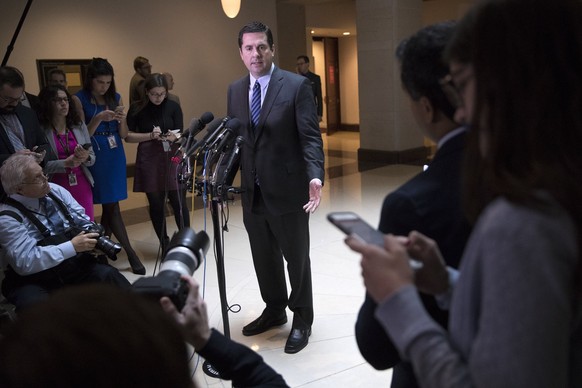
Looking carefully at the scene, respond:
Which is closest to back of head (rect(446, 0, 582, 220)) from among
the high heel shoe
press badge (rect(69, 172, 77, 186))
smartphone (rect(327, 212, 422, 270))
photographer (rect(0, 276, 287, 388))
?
smartphone (rect(327, 212, 422, 270))

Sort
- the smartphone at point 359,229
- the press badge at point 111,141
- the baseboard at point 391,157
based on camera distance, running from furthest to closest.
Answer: the baseboard at point 391,157
the press badge at point 111,141
the smartphone at point 359,229

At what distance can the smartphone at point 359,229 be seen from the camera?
37.5 inches

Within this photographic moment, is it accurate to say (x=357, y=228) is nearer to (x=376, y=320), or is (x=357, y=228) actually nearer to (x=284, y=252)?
(x=376, y=320)

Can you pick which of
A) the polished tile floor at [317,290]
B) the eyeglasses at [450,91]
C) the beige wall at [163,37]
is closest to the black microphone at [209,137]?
the polished tile floor at [317,290]

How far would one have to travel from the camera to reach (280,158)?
9.46 feet

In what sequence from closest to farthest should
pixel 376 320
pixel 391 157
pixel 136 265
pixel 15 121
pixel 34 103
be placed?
pixel 376 320 < pixel 15 121 < pixel 34 103 < pixel 136 265 < pixel 391 157

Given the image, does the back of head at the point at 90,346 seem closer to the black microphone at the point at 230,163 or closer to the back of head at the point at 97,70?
the black microphone at the point at 230,163

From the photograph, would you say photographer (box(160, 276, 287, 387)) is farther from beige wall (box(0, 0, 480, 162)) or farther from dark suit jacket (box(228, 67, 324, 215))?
beige wall (box(0, 0, 480, 162))

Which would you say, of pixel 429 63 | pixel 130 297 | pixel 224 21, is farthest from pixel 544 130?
Answer: pixel 224 21

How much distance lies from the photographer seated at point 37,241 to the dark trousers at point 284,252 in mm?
749

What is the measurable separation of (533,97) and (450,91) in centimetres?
31

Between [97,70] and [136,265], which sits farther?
[136,265]

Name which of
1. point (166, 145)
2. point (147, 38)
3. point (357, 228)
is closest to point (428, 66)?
point (357, 228)

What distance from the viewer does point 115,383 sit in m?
0.58
